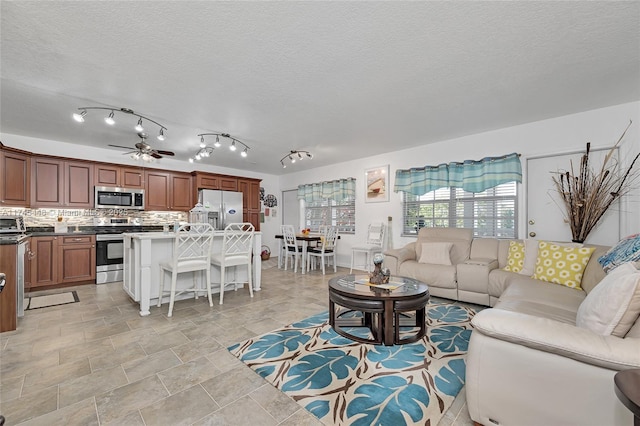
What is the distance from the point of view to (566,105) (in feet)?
10.9

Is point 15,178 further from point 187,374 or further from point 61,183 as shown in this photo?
point 187,374

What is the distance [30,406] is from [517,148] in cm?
568

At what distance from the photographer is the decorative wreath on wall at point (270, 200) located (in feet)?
26.7

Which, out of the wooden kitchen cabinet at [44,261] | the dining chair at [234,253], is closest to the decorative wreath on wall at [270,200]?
the dining chair at [234,253]

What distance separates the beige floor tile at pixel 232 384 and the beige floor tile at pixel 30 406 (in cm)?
88

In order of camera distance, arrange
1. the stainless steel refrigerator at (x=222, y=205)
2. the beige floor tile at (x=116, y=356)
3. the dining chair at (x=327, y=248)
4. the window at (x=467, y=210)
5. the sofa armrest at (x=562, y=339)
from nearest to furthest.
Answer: the sofa armrest at (x=562, y=339) < the beige floor tile at (x=116, y=356) < the window at (x=467, y=210) < the dining chair at (x=327, y=248) < the stainless steel refrigerator at (x=222, y=205)

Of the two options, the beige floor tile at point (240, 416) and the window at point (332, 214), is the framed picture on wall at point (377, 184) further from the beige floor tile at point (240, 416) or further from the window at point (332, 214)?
the beige floor tile at point (240, 416)

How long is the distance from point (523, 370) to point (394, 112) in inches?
120

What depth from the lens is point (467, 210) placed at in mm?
4629

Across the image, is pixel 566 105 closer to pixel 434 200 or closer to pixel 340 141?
pixel 434 200

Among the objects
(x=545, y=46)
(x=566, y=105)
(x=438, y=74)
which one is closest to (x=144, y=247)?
(x=438, y=74)

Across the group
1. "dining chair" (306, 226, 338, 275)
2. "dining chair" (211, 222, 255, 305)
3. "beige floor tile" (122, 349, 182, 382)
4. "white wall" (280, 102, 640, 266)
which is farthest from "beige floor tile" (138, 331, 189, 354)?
"white wall" (280, 102, 640, 266)

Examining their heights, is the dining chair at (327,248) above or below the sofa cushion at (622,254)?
below

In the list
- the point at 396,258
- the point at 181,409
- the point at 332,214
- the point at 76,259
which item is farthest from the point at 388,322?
the point at 76,259
